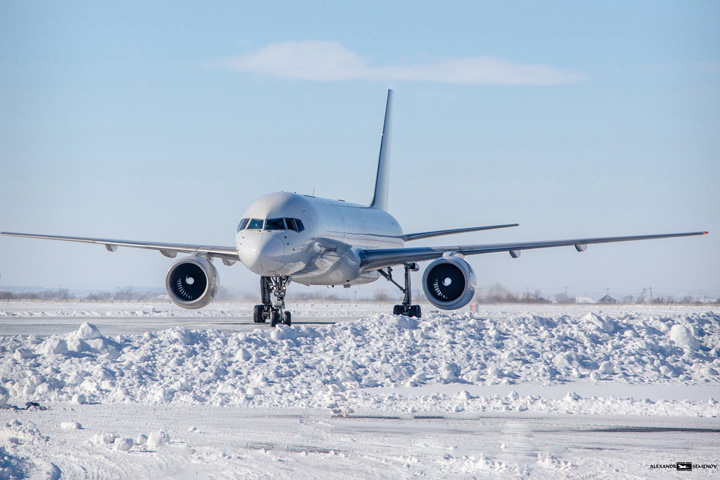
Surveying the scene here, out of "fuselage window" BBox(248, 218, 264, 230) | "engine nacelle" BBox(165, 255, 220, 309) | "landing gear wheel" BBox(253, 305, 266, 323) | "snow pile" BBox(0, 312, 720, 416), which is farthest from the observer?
"engine nacelle" BBox(165, 255, 220, 309)

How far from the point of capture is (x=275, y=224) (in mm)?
24172

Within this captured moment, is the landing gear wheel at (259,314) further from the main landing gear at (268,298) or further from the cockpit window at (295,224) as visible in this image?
the cockpit window at (295,224)

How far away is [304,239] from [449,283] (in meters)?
4.39

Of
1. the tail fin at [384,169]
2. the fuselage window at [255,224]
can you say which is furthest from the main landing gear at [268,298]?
the tail fin at [384,169]

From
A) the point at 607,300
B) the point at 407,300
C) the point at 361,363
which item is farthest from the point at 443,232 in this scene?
the point at 607,300

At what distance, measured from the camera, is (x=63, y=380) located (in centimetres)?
1369

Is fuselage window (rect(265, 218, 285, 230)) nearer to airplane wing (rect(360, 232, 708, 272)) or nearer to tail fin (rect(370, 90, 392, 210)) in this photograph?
airplane wing (rect(360, 232, 708, 272))

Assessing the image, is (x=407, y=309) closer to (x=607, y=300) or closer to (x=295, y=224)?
(x=295, y=224)

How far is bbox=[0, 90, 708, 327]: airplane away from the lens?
78.8 ft

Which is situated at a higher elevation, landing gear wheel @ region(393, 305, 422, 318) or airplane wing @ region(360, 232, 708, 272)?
airplane wing @ region(360, 232, 708, 272)

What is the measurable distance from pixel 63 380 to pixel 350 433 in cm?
602

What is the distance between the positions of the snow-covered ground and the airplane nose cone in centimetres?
454

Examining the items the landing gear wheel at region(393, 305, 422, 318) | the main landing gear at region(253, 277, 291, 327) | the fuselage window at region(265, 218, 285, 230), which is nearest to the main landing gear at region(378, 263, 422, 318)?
the landing gear wheel at region(393, 305, 422, 318)

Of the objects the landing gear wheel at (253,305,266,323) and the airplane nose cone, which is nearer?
the airplane nose cone
